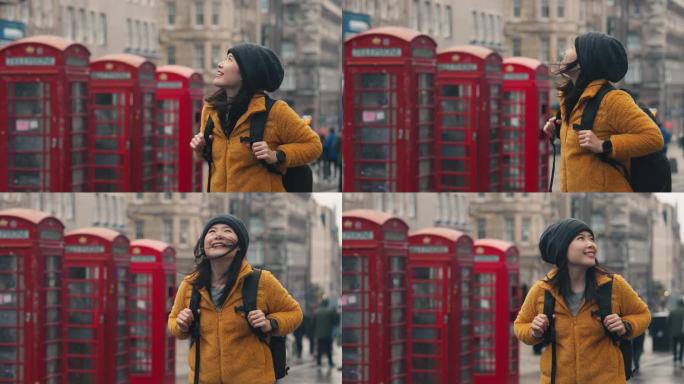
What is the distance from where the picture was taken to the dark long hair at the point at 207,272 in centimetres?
1022

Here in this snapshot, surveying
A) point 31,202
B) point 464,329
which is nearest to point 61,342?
point 31,202

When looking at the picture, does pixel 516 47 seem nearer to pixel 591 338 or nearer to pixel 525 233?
pixel 525 233

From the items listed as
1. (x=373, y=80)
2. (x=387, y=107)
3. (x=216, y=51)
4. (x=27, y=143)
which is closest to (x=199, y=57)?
(x=216, y=51)

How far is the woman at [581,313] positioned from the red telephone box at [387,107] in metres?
12.2

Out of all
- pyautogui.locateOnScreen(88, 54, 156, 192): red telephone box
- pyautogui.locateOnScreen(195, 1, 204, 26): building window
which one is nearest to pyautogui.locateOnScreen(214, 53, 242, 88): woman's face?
pyautogui.locateOnScreen(88, 54, 156, 192): red telephone box

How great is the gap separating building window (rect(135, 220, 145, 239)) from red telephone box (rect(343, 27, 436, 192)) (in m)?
3.59

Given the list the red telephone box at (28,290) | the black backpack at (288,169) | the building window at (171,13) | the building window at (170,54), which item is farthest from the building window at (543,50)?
the black backpack at (288,169)

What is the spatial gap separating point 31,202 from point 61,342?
8.42 feet

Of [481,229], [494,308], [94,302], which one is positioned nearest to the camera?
[94,302]

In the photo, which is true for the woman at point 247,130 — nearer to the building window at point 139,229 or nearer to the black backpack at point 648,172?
the black backpack at point 648,172

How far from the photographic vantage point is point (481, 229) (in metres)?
24.9

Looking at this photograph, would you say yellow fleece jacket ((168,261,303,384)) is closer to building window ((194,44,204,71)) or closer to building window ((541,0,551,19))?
building window ((194,44,204,71))

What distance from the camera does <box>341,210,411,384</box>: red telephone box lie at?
2011cm

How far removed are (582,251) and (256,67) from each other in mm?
1811
